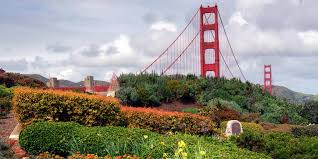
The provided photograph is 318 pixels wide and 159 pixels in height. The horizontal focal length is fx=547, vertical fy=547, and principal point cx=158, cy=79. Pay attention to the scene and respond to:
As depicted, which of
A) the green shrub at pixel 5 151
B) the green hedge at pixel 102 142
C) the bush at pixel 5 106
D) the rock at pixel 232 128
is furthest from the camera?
the bush at pixel 5 106

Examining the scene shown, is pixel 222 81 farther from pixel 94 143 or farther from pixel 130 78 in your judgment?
pixel 94 143

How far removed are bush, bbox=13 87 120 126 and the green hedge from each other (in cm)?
104

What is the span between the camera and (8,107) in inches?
758

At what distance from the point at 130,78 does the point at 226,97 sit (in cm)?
562

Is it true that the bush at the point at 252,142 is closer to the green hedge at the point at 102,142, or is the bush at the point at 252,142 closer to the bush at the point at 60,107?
the green hedge at the point at 102,142

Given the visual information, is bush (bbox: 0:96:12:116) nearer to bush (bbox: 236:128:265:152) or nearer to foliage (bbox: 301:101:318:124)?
bush (bbox: 236:128:265:152)

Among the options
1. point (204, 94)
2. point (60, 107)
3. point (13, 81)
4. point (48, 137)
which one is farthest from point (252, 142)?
point (13, 81)

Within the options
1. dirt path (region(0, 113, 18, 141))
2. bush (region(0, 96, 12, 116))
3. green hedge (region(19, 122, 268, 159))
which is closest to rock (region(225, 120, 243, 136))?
green hedge (region(19, 122, 268, 159))

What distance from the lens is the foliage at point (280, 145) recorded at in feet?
39.0

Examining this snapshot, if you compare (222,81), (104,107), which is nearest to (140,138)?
(104,107)

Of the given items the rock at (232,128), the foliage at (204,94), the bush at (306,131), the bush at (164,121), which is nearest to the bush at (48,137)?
the bush at (164,121)

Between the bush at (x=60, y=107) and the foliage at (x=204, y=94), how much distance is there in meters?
12.0

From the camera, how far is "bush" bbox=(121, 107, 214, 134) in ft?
53.6

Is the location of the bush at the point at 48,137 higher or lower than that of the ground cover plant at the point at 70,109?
lower
